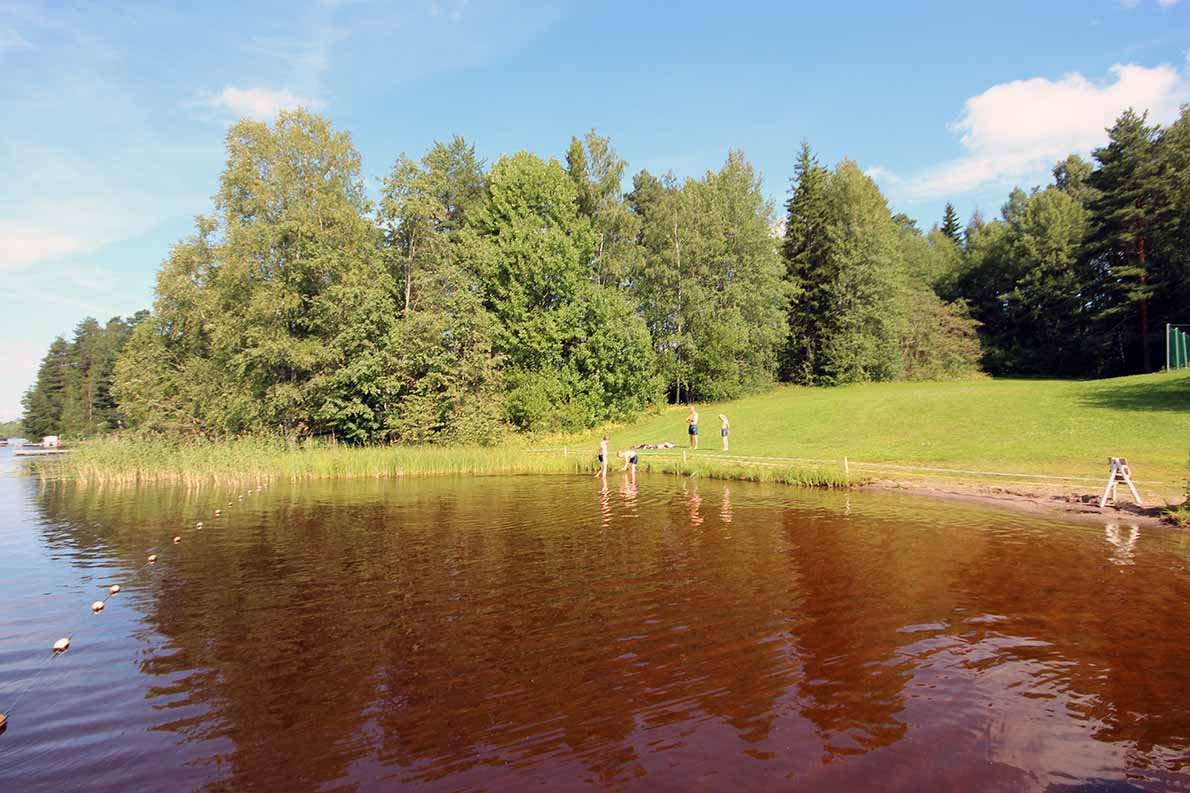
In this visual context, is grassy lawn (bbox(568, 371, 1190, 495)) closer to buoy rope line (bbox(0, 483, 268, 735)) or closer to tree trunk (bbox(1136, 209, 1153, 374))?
tree trunk (bbox(1136, 209, 1153, 374))

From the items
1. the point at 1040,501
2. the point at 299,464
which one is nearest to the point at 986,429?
the point at 1040,501

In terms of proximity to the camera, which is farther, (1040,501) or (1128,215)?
(1128,215)

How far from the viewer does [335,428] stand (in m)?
42.7

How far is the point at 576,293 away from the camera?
48.3 metres

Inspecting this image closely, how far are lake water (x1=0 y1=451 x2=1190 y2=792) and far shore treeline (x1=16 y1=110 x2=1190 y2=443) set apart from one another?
2537 cm

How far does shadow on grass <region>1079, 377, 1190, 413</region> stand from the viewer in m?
28.2

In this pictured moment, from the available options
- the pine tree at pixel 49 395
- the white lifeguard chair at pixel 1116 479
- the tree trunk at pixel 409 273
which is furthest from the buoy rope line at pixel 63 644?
the pine tree at pixel 49 395

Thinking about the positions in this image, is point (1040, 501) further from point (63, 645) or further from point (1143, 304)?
point (1143, 304)

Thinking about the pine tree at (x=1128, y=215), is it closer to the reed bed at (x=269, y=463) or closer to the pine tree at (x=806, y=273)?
the pine tree at (x=806, y=273)

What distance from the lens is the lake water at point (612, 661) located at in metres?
5.83

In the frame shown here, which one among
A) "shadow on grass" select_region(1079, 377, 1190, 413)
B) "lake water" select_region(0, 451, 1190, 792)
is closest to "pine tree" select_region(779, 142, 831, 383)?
"shadow on grass" select_region(1079, 377, 1190, 413)

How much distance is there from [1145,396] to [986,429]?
32.4 ft

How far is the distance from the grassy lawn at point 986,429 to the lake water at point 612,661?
27.5ft

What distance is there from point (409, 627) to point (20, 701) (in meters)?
4.52
